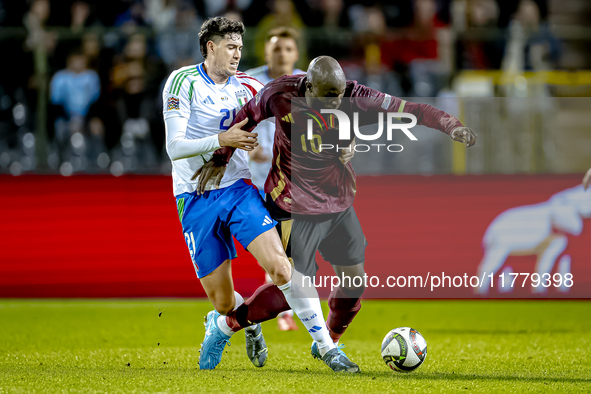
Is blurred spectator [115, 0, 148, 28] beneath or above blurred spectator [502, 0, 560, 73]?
above

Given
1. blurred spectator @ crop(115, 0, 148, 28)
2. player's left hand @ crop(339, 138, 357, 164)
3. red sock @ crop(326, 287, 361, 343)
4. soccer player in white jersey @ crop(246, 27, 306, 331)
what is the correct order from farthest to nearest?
blurred spectator @ crop(115, 0, 148, 28)
soccer player in white jersey @ crop(246, 27, 306, 331)
red sock @ crop(326, 287, 361, 343)
player's left hand @ crop(339, 138, 357, 164)

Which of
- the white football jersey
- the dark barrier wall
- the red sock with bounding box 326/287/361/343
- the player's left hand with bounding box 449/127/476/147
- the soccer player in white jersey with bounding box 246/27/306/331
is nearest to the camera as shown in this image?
the player's left hand with bounding box 449/127/476/147

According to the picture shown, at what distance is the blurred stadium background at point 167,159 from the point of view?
8.66 meters

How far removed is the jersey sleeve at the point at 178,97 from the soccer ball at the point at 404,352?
2.07 metres

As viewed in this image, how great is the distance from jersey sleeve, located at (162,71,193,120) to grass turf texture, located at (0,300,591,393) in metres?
1.75

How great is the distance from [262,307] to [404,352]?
1.00 metres

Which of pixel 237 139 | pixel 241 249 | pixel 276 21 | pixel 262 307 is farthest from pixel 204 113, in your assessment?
pixel 276 21

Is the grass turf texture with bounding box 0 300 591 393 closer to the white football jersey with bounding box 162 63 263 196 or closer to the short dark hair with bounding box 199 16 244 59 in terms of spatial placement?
the white football jersey with bounding box 162 63 263 196

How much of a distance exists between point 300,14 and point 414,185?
124 inches

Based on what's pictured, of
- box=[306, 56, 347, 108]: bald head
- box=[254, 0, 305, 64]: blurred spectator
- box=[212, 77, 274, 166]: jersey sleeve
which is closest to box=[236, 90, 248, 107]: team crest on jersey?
box=[212, 77, 274, 166]: jersey sleeve

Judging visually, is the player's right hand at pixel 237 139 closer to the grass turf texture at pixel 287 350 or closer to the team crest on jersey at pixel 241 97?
the team crest on jersey at pixel 241 97

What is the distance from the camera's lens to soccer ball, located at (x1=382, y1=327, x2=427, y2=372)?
15.9 ft

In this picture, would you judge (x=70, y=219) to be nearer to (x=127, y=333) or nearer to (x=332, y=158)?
(x=127, y=333)

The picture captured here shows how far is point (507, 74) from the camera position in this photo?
9.28 meters
